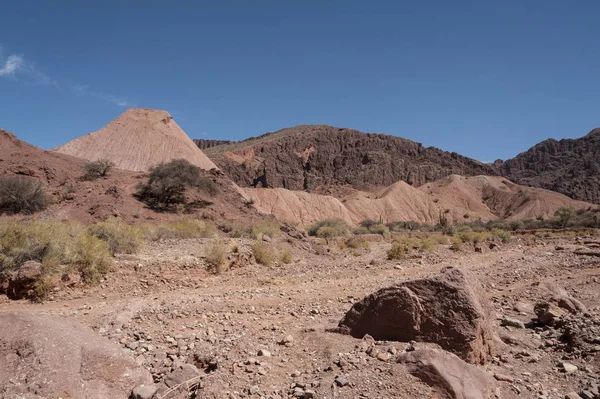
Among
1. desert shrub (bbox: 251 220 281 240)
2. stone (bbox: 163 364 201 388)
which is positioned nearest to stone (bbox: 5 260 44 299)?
stone (bbox: 163 364 201 388)

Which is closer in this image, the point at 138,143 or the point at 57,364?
the point at 57,364

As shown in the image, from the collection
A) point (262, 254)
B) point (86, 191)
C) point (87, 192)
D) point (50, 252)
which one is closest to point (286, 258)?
point (262, 254)

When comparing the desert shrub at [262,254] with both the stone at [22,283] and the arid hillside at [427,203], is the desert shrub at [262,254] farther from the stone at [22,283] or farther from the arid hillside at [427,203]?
the arid hillside at [427,203]

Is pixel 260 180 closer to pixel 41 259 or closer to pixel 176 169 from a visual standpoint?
pixel 176 169

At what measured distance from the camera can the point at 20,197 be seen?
20.1m

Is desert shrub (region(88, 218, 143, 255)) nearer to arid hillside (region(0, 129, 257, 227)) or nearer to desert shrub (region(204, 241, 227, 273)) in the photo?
desert shrub (region(204, 241, 227, 273))

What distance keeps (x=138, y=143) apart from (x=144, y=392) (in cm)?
4997

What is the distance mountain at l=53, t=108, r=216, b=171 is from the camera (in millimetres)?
46344

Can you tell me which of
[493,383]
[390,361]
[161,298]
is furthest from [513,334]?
[161,298]

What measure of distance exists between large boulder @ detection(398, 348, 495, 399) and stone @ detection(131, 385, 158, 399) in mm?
2740

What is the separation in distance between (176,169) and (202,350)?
25.3 m

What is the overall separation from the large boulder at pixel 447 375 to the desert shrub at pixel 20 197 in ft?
70.2

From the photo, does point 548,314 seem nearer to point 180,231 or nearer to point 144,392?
point 144,392

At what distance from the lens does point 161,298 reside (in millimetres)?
9281
